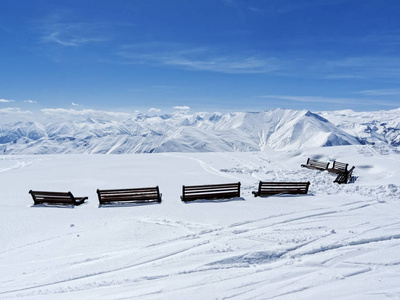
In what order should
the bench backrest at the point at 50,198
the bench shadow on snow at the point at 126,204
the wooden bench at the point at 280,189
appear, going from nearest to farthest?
the bench shadow on snow at the point at 126,204 < the bench backrest at the point at 50,198 < the wooden bench at the point at 280,189

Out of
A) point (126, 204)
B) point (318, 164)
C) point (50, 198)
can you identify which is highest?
point (318, 164)

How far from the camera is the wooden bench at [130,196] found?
44.6 ft

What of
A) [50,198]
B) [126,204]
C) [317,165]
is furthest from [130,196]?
[317,165]

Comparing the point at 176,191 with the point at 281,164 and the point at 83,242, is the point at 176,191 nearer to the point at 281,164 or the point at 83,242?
the point at 83,242

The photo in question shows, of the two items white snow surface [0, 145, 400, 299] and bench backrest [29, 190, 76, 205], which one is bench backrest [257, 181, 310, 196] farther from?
bench backrest [29, 190, 76, 205]

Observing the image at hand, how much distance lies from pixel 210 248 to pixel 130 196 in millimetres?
7698

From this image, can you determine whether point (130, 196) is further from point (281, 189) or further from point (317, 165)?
point (317, 165)

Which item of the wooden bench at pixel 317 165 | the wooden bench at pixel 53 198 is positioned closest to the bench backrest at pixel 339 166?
the wooden bench at pixel 317 165

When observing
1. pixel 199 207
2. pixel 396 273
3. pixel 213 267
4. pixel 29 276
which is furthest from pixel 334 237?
pixel 29 276

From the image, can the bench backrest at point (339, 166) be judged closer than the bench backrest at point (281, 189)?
No

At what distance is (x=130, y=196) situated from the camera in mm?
13820

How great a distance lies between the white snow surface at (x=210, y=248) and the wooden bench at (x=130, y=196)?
0.60m

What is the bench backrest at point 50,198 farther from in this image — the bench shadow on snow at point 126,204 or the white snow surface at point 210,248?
the bench shadow on snow at point 126,204

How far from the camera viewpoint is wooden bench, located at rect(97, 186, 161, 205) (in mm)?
13602
